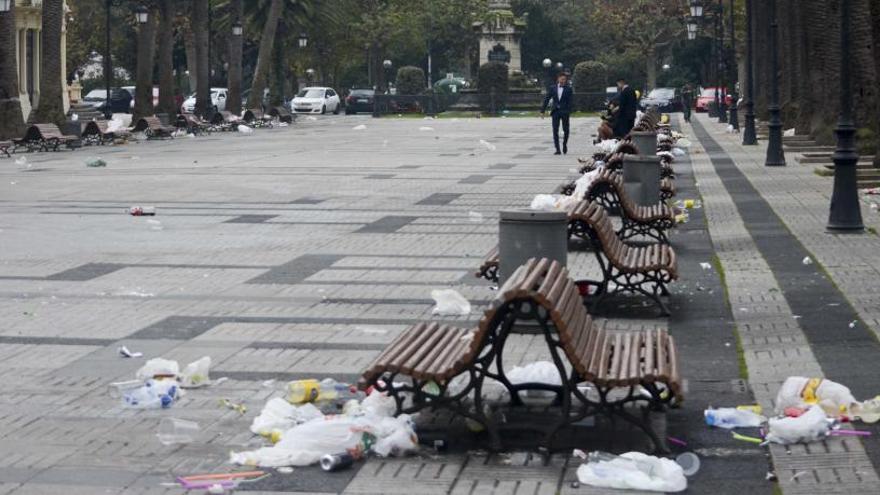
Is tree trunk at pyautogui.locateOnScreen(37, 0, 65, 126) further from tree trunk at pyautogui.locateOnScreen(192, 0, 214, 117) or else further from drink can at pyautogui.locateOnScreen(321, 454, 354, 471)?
drink can at pyautogui.locateOnScreen(321, 454, 354, 471)

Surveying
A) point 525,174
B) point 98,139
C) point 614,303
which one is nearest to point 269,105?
point 98,139

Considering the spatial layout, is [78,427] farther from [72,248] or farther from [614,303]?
[72,248]

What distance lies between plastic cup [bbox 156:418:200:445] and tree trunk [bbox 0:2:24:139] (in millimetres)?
35596

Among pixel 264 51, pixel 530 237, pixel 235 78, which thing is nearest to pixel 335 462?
pixel 530 237

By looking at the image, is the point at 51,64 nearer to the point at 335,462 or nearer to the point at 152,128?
the point at 152,128

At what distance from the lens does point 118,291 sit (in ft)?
44.7

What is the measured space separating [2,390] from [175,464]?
2.22 metres

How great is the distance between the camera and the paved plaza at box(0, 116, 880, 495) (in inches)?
295

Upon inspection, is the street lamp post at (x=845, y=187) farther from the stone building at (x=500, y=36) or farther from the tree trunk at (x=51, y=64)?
the stone building at (x=500, y=36)

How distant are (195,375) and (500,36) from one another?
79.4 meters

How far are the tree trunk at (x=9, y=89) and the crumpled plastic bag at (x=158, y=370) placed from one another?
34181 millimetres

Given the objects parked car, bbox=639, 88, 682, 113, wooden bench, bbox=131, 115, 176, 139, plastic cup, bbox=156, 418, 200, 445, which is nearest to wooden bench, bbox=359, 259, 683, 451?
plastic cup, bbox=156, 418, 200, 445

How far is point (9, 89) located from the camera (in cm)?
4294

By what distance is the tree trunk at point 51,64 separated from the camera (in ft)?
147
